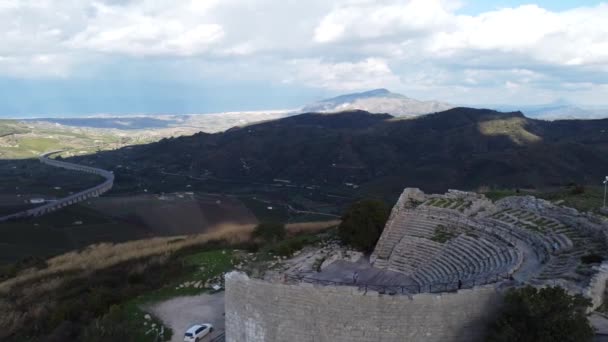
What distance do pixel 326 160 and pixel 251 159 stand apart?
2071 cm

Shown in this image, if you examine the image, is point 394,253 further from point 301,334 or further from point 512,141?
point 512,141

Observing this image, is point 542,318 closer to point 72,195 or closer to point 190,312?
point 190,312

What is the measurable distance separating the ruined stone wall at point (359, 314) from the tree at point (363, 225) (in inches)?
536

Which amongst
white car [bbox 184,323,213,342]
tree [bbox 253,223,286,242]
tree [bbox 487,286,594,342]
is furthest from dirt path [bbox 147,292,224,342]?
tree [bbox 487,286,594,342]

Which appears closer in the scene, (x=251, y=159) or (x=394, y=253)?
(x=394, y=253)

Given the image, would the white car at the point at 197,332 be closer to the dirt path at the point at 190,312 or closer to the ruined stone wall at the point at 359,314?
the dirt path at the point at 190,312

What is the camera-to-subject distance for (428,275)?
21281 millimetres

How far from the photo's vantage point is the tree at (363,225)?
27.1 meters

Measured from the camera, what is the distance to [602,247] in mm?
18172

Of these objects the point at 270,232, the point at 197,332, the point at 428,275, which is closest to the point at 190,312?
the point at 197,332

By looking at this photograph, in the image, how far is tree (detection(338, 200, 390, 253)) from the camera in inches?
1065

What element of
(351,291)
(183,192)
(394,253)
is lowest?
(183,192)

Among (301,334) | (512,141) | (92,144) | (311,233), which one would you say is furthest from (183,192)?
(92,144)

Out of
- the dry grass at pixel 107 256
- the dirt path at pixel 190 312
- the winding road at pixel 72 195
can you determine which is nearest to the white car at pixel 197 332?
the dirt path at pixel 190 312
